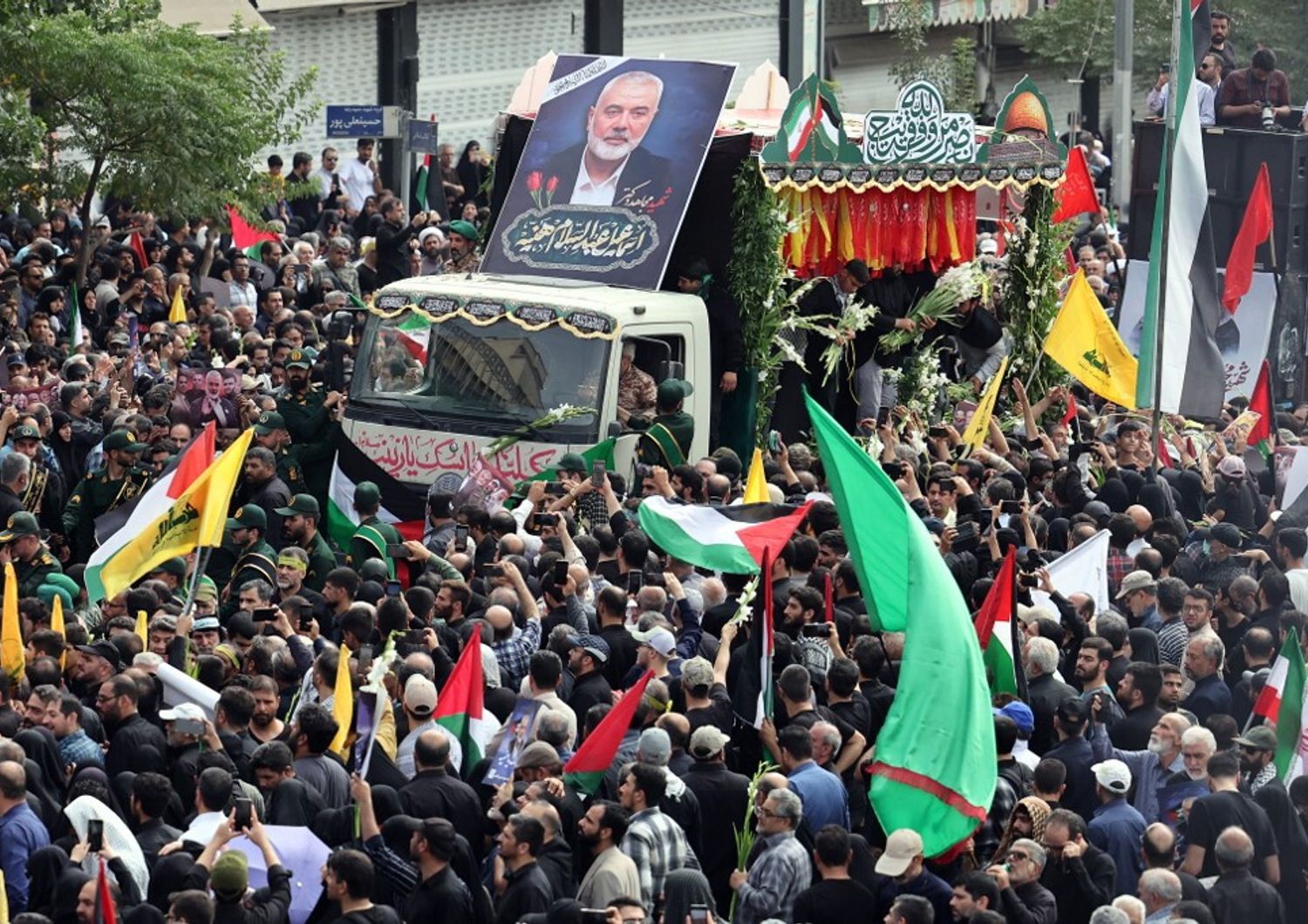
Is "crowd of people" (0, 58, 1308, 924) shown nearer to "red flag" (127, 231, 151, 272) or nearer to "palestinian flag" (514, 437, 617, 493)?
"palestinian flag" (514, 437, 617, 493)

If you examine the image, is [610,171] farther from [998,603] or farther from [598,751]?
[598,751]

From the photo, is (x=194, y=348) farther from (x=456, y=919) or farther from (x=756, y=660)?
(x=456, y=919)

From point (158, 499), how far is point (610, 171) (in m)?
5.93

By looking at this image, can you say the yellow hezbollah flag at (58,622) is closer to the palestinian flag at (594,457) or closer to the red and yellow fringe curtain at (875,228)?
the palestinian flag at (594,457)

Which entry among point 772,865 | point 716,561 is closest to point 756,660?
point 716,561

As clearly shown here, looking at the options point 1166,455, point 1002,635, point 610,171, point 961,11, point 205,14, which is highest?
point 205,14

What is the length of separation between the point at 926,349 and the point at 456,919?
11038 mm

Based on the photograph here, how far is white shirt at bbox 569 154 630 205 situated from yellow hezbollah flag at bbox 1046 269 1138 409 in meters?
3.38

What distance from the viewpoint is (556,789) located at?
10.2m

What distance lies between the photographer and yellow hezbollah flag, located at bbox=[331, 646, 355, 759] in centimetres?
1120

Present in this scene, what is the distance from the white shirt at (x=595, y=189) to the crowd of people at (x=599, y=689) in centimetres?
96

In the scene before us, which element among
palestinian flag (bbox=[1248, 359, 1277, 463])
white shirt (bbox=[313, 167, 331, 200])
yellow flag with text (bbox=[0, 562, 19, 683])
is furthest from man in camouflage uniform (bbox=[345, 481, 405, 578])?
white shirt (bbox=[313, 167, 331, 200])

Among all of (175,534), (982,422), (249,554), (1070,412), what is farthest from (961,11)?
(175,534)

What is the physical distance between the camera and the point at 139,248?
23.2 m
